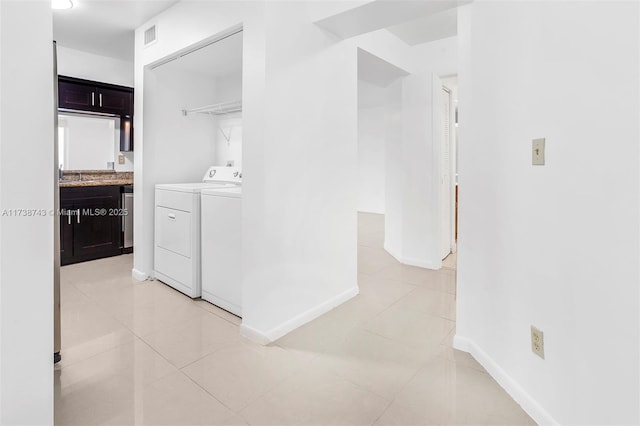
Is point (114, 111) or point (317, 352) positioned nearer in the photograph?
point (317, 352)

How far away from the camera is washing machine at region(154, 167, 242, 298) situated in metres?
2.89

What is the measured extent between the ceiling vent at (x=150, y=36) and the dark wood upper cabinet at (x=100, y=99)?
1.41m

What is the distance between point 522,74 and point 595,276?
93 cm

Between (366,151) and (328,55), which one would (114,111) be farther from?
(366,151)

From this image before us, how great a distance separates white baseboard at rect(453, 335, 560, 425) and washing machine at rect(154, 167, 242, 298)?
205 centimetres

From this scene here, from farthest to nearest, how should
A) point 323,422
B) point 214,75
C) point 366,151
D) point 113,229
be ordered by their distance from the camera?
point 366,151 → point 113,229 → point 214,75 → point 323,422

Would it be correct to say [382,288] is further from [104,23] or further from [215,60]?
[104,23]

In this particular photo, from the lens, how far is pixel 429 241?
13.1ft

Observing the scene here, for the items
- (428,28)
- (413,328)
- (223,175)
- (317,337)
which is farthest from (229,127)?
(413,328)

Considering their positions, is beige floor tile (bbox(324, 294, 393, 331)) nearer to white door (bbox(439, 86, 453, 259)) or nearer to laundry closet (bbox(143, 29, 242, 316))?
laundry closet (bbox(143, 29, 242, 316))

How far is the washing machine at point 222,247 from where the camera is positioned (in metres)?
2.54
